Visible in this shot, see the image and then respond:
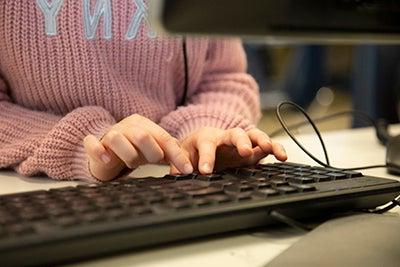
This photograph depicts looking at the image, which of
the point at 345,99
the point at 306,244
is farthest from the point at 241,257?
the point at 345,99

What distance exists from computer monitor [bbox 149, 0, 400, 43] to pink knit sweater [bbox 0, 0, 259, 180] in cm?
27

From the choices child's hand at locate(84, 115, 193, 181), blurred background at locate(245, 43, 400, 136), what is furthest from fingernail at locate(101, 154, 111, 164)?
blurred background at locate(245, 43, 400, 136)

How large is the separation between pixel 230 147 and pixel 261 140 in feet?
0.10

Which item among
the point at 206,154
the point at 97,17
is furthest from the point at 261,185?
the point at 97,17

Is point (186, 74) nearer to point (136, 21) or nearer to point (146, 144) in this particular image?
point (136, 21)

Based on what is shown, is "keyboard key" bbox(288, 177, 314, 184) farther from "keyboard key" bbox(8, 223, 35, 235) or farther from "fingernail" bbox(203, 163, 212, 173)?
"keyboard key" bbox(8, 223, 35, 235)

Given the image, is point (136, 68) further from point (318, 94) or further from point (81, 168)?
point (318, 94)

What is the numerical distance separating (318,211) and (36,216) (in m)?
0.20

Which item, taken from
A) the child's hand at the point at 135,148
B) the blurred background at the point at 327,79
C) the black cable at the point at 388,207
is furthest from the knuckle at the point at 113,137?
the blurred background at the point at 327,79

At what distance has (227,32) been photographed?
41 cm

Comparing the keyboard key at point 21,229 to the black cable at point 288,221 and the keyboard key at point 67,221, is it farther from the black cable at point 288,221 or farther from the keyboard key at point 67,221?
the black cable at point 288,221

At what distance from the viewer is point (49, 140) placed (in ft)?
2.17

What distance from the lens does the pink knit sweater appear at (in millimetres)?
736

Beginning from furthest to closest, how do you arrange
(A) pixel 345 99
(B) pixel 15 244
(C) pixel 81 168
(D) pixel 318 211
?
1. (A) pixel 345 99
2. (C) pixel 81 168
3. (D) pixel 318 211
4. (B) pixel 15 244
